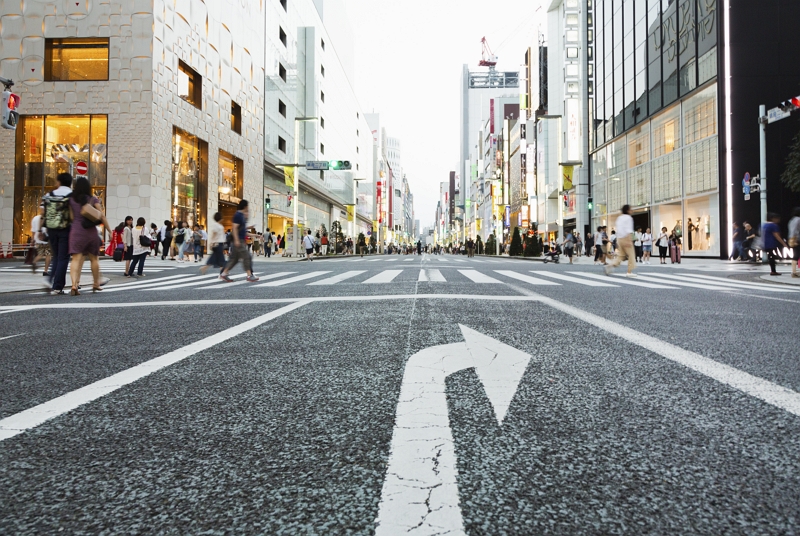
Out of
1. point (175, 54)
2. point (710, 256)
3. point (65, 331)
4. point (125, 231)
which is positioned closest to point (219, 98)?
point (175, 54)

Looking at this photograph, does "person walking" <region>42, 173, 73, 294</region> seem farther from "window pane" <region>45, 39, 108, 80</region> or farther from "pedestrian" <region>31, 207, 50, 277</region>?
"window pane" <region>45, 39, 108, 80</region>

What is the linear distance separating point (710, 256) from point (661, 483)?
96.9 feet

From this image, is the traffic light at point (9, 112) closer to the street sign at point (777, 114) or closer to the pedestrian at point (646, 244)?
the street sign at point (777, 114)

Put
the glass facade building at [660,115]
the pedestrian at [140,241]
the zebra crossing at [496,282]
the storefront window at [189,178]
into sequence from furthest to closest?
the storefront window at [189,178]
the glass facade building at [660,115]
the pedestrian at [140,241]
the zebra crossing at [496,282]

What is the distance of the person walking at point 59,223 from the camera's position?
8570 mm

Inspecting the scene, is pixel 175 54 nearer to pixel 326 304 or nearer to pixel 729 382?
pixel 326 304

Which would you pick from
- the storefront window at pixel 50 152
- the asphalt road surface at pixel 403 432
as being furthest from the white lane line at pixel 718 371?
the storefront window at pixel 50 152

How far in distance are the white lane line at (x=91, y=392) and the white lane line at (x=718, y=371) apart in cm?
306

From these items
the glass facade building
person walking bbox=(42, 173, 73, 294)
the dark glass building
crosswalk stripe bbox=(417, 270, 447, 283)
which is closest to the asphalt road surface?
person walking bbox=(42, 173, 73, 294)

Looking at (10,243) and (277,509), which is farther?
(10,243)

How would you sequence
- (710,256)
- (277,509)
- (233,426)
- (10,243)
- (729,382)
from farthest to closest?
(710,256), (10,243), (729,382), (233,426), (277,509)

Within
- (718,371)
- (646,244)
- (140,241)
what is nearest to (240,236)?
(140,241)

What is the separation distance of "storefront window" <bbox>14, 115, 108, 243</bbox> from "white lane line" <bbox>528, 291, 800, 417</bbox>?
27233 mm

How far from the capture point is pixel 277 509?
139cm
